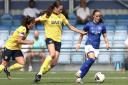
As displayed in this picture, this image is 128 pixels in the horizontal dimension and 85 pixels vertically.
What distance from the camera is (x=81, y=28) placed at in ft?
78.8

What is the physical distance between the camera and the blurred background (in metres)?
22.2

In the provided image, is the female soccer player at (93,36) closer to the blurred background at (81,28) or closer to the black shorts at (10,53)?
the black shorts at (10,53)

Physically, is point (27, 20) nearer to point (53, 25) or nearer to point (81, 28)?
point (53, 25)

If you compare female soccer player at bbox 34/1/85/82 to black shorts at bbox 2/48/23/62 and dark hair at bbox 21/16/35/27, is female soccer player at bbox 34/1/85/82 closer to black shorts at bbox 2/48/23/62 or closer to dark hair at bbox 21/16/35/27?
dark hair at bbox 21/16/35/27

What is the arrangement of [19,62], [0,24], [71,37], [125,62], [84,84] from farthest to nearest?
[0,24]
[71,37]
[125,62]
[19,62]
[84,84]

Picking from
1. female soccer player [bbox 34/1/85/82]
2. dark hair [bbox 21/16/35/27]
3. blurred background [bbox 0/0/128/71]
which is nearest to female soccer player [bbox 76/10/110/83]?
female soccer player [bbox 34/1/85/82]

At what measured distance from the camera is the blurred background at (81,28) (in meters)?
22.2

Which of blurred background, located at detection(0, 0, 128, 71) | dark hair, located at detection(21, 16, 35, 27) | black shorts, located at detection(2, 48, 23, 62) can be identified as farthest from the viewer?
blurred background, located at detection(0, 0, 128, 71)

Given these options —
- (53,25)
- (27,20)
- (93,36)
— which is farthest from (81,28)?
(27,20)

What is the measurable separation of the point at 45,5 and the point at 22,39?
39.5 ft

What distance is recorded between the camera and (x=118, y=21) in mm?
25219

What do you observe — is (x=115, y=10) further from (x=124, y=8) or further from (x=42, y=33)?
(x=42, y=33)

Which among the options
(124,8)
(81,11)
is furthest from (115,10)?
(81,11)

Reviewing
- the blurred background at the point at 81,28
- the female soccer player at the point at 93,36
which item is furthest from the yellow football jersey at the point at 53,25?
the blurred background at the point at 81,28
